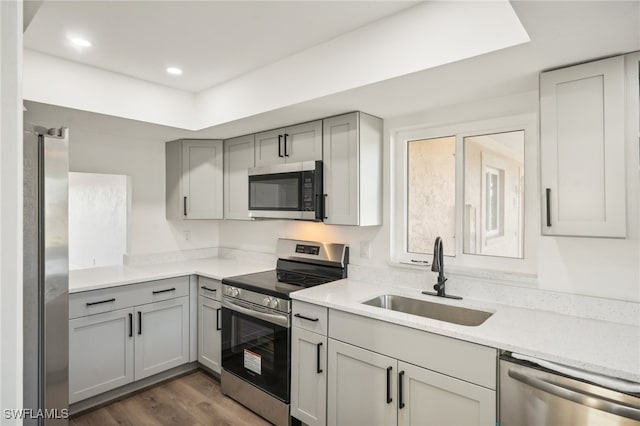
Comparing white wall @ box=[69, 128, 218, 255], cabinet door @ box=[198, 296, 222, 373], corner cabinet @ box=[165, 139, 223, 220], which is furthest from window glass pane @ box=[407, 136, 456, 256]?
white wall @ box=[69, 128, 218, 255]

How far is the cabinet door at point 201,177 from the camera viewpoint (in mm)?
3494

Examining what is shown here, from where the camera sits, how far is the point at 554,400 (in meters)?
1.39

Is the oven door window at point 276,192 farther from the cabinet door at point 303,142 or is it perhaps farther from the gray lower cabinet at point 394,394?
the gray lower cabinet at point 394,394

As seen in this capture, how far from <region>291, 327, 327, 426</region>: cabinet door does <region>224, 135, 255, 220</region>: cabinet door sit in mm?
1394

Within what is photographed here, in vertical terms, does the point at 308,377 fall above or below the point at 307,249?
below

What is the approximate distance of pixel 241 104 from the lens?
269 centimetres

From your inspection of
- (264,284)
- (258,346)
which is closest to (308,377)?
(258,346)

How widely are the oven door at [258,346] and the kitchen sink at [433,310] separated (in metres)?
0.64

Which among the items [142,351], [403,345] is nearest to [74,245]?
[142,351]

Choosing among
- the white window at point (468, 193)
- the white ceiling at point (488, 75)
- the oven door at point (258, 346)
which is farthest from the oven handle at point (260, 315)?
the white ceiling at point (488, 75)

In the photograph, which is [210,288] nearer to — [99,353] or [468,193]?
[99,353]

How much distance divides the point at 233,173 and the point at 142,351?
1.68 metres

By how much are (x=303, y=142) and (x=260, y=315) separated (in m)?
1.31

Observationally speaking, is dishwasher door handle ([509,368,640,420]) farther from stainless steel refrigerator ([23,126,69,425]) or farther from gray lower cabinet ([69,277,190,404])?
gray lower cabinet ([69,277,190,404])
